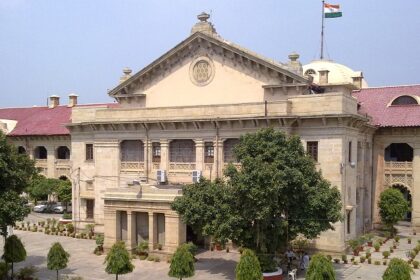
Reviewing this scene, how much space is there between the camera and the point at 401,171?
131 feet

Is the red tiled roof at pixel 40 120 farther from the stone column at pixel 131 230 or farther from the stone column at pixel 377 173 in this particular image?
the stone column at pixel 377 173

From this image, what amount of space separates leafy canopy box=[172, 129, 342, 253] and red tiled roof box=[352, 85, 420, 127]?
16204 mm

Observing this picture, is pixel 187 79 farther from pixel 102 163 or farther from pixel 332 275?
pixel 332 275

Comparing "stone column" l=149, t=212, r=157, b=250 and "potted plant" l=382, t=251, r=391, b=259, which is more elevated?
"stone column" l=149, t=212, r=157, b=250

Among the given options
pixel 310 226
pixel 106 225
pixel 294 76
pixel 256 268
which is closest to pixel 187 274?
pixel 256 268

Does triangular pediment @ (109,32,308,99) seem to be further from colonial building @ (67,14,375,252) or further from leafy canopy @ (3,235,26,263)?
leafy canopy @ (3,235,26,263)

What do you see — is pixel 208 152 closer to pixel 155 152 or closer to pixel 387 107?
pixel 155 152

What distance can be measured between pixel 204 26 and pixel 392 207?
1838 cm

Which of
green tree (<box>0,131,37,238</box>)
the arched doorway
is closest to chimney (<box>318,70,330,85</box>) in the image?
the arched doorway

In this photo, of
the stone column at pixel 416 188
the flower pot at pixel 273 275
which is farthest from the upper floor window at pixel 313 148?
the stone column at pixel 416 188

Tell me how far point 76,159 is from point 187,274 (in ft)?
69.5

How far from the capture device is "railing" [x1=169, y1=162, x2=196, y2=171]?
117ft

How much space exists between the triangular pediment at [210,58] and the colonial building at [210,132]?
71 millimetres

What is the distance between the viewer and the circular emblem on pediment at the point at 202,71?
36062mm
